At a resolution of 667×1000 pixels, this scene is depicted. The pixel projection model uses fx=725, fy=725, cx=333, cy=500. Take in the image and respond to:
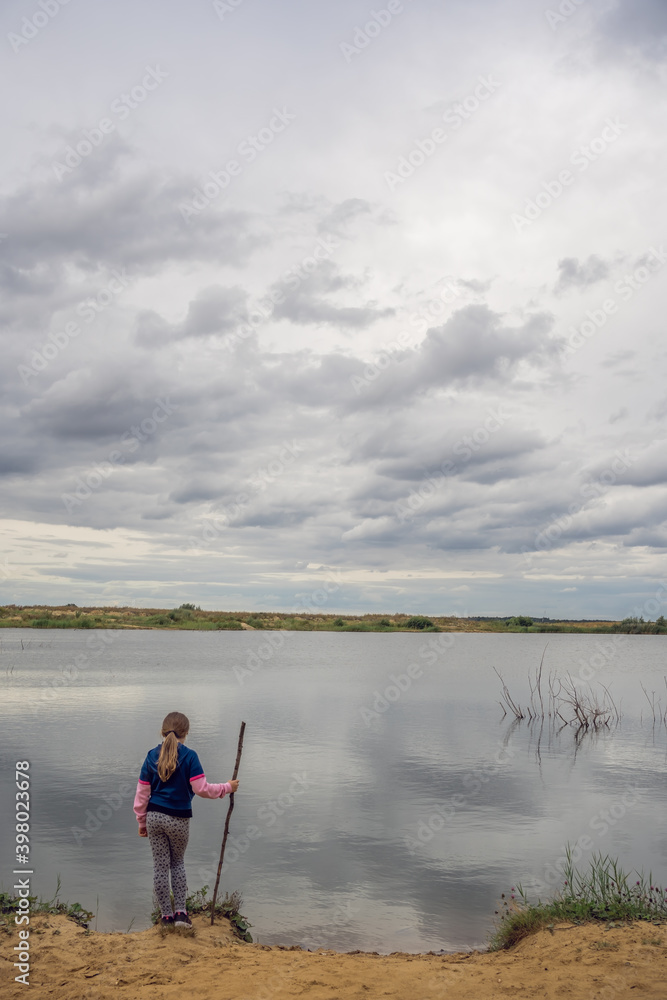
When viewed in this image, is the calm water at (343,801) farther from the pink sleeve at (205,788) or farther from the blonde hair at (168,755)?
the blonde hair at (168,755)

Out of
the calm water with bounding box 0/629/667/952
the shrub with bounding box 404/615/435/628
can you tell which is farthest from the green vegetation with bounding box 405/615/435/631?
the calm water with bounding box 0/629/667/952

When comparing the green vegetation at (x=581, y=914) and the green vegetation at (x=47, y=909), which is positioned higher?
the green vegetation at (x=581, y=914)

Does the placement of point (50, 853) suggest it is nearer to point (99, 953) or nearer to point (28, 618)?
point (99, 953)

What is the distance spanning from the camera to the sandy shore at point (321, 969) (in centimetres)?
583

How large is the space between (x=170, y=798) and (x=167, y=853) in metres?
0.61

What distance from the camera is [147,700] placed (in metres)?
25.9

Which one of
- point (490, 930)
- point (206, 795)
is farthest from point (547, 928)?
point (206, 795)

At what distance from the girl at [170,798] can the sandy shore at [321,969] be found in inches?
20.8

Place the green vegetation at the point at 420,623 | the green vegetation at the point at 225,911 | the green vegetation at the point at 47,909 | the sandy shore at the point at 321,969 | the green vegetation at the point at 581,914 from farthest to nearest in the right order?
the green vegetation at the point at 420,623 < the green vegetation at the point at 225,911 < the green vegetation at the point at 47,909 < the green vegetation at the point at 581,914 < the sandy shore at the point at 321,969

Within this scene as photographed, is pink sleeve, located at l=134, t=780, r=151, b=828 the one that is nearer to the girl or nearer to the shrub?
the girl

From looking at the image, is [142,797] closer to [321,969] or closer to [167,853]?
[167,853]

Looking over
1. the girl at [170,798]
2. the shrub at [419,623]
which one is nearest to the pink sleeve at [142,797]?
the girl at [170,798]

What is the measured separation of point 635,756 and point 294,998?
16.4m

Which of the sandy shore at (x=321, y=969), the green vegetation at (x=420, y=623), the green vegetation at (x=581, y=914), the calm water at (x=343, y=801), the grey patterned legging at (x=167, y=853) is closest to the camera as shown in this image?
the sandy shore at (x=321, y=969)
